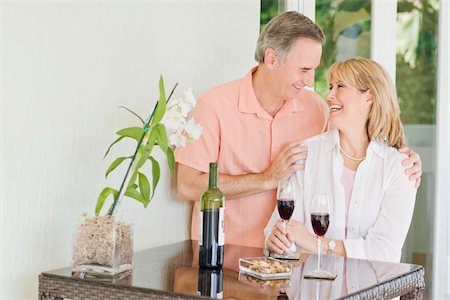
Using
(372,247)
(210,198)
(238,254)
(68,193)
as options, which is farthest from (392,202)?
(68,193)

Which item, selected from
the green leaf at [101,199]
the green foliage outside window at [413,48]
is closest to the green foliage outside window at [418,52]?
the green foliage outside window at [413,48]

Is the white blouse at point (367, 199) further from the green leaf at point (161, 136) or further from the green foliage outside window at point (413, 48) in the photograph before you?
the green foliage outside window at point (413, 48)

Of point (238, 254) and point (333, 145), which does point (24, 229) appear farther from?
point (333, 145)

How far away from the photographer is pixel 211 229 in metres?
2.40

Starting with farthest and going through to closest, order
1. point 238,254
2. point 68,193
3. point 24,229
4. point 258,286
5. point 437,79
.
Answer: point 437,79 < point 238,254 < point 68,193 < point 24,229 < point 258,286

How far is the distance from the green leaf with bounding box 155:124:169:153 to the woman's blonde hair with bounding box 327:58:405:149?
2.90 feet

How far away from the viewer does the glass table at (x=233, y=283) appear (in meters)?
2.12

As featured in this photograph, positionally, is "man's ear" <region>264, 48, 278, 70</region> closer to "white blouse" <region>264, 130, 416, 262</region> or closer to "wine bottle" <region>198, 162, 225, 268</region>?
"white blouse" <region>264, 130, 416, 262</region>

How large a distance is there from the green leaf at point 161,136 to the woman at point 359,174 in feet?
2.10

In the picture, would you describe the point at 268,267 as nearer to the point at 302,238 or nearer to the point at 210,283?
the point at 210,283

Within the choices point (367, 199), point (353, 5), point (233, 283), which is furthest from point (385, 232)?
point (353, 5)

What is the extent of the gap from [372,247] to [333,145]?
1.39ft

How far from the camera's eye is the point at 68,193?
2531mm

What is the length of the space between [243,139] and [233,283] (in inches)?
38.7
